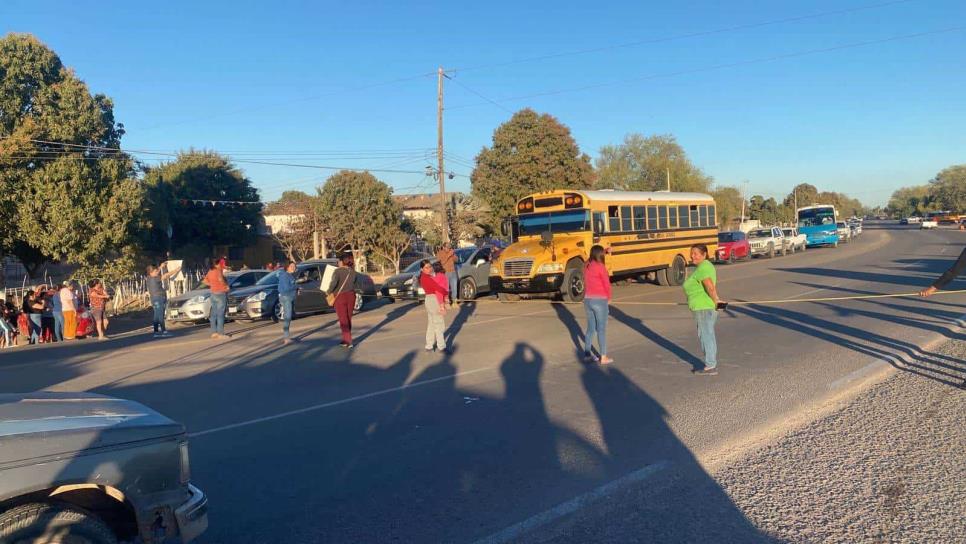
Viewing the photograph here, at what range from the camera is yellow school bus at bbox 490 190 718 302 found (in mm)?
19328

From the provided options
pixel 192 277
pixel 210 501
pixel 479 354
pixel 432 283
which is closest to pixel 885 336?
pixel 479 354

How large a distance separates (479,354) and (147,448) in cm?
837

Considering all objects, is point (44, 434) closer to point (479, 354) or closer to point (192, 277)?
→ point (479, 354)

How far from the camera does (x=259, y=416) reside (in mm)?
7977

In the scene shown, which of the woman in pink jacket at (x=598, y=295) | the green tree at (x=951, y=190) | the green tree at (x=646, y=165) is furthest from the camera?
the green tree at (x=951, y=190)

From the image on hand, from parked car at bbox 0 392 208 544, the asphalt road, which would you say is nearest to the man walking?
the asphalt road

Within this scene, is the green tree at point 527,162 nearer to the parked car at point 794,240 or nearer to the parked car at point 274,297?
the parked car at point 794,240

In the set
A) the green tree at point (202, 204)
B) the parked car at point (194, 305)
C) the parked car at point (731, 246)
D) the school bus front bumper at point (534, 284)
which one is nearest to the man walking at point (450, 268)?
the school bus front bumper at point (534, 284)

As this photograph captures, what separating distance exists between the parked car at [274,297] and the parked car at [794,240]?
32216 mm

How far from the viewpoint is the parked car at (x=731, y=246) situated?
120ft

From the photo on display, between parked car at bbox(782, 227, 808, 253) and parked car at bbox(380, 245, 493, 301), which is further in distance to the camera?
parked car at bbox(782, 227, 808, 253)

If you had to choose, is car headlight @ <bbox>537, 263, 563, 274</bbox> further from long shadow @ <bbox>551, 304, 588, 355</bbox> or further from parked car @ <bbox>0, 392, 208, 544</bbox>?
parked car @ <bbox>0, 392, 208, 544</bbox>

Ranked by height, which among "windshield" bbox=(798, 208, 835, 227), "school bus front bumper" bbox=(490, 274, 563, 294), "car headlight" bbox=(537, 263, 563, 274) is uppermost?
"windshield" bbox=(798, 208, 835, 227)

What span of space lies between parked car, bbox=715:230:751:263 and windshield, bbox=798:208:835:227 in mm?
13408
